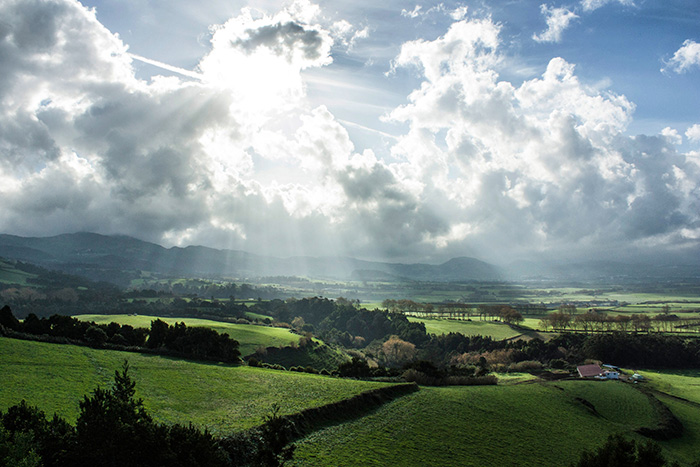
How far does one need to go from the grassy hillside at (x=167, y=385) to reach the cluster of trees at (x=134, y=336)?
18.8 feet

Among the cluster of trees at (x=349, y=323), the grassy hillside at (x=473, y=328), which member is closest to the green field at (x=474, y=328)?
the grassy hillside at (x=473, y=328)

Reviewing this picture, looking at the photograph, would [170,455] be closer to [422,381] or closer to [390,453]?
[390,453]

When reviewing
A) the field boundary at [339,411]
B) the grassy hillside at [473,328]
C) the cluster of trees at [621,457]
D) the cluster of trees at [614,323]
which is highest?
the cluster of trees at [621,457]

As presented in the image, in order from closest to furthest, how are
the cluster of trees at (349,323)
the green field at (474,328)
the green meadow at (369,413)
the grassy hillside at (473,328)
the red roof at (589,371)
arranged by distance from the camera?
1. the green meadow at (369,413)
2. the red roof at (589,371)
3. the green field at (474,328)
4. the grassy hillside at (473,328)
5. the cluster of trees at (349,323)

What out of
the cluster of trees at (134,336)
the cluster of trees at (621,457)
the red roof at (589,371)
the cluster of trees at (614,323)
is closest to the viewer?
the cluster of trees at (621,457)

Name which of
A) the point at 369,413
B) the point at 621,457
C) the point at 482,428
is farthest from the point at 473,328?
the point at 621,457

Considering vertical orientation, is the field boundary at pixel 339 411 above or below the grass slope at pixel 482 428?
above

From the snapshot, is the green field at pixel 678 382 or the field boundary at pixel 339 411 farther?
the green field at pixel 678 382

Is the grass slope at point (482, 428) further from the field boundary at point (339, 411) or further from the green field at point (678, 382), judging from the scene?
the green field at point (678, 382)

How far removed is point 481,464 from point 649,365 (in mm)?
97871

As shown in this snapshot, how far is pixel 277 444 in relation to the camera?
20.5 metres

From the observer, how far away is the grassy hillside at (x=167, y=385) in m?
32.1

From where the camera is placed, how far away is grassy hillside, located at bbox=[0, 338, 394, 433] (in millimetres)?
32062

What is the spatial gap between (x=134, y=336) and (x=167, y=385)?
26.0 metres
